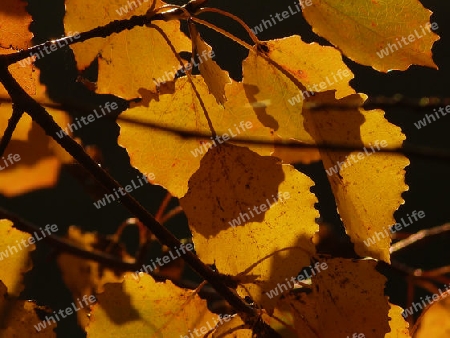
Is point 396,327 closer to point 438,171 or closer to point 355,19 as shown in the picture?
point 355,19

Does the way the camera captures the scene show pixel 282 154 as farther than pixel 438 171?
No

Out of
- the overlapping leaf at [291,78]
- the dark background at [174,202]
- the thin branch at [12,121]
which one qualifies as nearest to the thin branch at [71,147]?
the thin branch at [12,121]

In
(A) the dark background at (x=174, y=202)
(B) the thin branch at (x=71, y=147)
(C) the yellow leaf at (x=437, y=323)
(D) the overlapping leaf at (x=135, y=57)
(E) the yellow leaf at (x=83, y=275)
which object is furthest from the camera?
(A) the dark background at (x=174, y=202)

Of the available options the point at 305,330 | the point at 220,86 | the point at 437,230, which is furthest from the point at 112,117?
the point at 437,230

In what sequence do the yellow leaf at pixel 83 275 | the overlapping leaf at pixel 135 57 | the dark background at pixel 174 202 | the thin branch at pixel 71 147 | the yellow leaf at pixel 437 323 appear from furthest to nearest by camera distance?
the dark background at pixel 174 202
the yellow leaf at pixel 83 275
the yellow leaf at pixel 437 323
the overlapping leaf at pixel 135 57
the thin branch at pixel 71 147

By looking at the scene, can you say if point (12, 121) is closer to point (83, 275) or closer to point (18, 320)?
point (18, 320)

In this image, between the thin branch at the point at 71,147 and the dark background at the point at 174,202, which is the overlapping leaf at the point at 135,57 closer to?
the thin branch at the point at 71,147

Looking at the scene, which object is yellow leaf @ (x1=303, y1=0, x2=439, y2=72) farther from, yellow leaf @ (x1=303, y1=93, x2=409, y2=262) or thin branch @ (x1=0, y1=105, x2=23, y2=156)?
thin branch @ (x1=0, y1=105, x2=23, y2=156)
